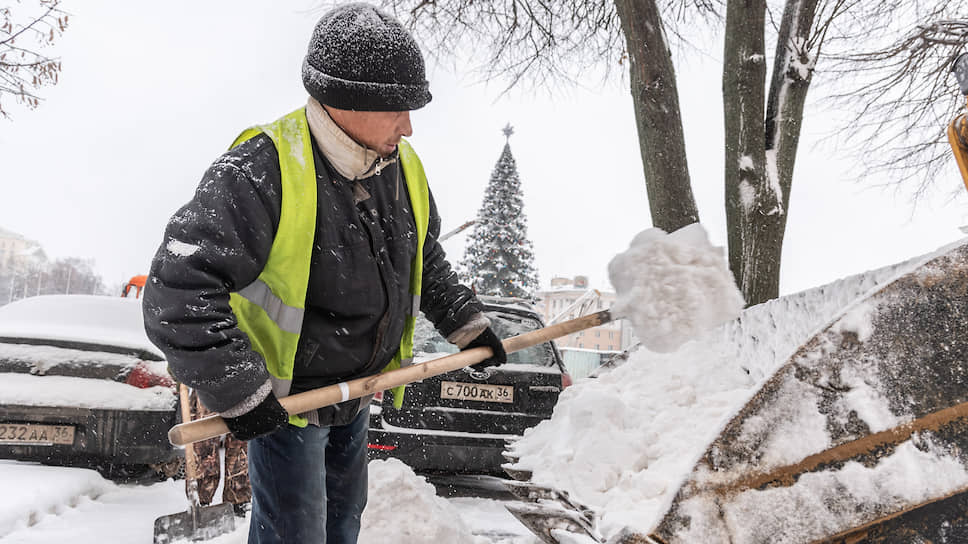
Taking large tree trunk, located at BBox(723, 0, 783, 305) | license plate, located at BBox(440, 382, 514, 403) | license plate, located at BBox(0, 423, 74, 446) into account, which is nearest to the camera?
license plate, located at BBox(0, 423, 74, 446)

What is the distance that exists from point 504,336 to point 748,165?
2.90m

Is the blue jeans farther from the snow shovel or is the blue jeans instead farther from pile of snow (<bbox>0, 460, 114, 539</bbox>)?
pile of snow (<bbox>0, 460, 114, 539</bbox>)

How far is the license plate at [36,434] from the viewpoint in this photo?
11.9ft

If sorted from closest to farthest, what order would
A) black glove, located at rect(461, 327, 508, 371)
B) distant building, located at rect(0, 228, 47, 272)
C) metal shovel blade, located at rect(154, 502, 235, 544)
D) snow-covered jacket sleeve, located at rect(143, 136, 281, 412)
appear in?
snow-covered jacket sleeve, located at rect(143, 136, 281, 412), black glove, located at rect(461, 327, 508, 371), metal shovel blade, located at rect(154, 502, 235, 544), distant building, located at rect(0, 228, 47, 272)

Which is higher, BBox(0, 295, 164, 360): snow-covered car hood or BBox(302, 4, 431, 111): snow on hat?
BBox(302, 4, 431, 111): snow on hat

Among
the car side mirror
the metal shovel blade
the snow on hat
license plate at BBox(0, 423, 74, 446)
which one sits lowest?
→ the metal shovel blade

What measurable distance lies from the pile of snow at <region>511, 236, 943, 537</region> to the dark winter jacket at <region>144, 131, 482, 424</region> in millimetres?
1085

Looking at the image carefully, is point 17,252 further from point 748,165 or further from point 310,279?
point 310,279

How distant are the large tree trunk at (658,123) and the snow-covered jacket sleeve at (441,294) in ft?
11.0

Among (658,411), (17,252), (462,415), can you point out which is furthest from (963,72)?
(17,252)

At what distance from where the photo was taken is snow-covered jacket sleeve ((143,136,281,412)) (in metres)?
1.43

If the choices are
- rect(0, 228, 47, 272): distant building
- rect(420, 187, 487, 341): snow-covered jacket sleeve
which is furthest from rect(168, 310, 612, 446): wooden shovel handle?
rect(0, 228, 47, 272): distant building

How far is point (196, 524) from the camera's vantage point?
330 centimetres

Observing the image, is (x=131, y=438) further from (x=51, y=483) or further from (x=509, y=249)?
(x=509, y=249)
